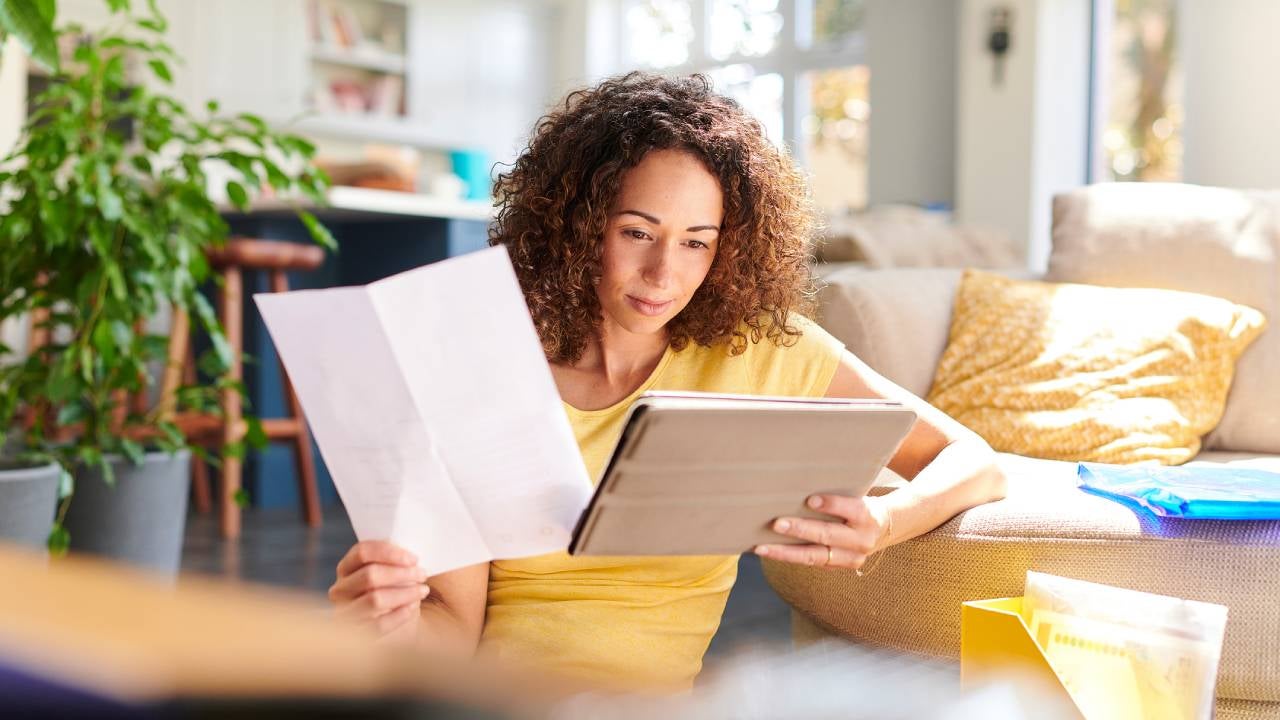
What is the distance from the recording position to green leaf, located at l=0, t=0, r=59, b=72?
1.73m

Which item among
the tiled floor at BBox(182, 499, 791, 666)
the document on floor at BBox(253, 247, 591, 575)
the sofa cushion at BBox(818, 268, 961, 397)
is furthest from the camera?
the tiled floor at BBox(182, 499, 791, 666)

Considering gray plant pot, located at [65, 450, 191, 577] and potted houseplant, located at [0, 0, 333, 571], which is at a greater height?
potted houseplant, located at [0, 0, 333, 571]

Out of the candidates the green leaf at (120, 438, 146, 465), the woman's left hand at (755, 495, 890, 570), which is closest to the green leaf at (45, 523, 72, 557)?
the green leaf at (120, 438, 146, 465)

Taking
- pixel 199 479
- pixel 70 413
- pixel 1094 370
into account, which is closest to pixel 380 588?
pixel 1094 370

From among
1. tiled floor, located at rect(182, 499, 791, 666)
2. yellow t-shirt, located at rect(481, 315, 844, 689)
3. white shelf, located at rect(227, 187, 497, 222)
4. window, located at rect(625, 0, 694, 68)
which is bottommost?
tiled floor, located at rect(182, 499, 791, 666)

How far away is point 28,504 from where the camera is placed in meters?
2.19

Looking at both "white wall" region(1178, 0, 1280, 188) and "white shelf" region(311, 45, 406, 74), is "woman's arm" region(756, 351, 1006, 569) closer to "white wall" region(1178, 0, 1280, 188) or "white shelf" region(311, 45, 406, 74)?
"white wall" region(1178, 0, 1280, 188)

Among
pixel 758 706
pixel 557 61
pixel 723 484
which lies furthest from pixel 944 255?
pixel 557 61

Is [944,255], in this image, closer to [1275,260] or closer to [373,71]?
[1275,260]

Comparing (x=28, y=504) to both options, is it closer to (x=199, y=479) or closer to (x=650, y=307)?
(x=650, y=307)

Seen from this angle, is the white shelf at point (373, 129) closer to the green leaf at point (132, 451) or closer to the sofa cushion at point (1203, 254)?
the green leaf at point (132, 451)

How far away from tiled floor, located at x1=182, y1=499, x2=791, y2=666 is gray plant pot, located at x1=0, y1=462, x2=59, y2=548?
753 millimetres

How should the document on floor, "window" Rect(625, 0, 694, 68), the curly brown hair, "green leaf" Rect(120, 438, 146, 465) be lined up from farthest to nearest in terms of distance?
1. "window" Rect(625, 0, 694, 68)
2. "green leaf" Rect(120, 438, 146, 465)
3. the curly brown hair
4. the document on floor

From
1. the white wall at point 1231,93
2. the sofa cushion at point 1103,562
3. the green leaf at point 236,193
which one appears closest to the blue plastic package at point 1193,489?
the sofa cushion at point 1103,562
